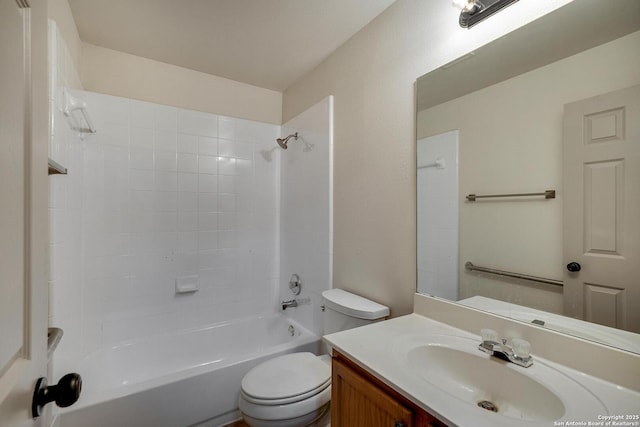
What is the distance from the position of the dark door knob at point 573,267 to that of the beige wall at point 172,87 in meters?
2.37

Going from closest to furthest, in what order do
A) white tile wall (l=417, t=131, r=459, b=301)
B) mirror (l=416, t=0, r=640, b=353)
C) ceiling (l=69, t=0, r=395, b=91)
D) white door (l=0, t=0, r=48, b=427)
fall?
white door (l=0, t=0, r=48, b=427) → mirror (l=416, t=0, r=640, b=353) → white tile wall (l=417, t=131, r=459, b=301) → ceiling (l=69, t=0, r=395, b=91)

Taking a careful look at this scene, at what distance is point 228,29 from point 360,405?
6.67ft

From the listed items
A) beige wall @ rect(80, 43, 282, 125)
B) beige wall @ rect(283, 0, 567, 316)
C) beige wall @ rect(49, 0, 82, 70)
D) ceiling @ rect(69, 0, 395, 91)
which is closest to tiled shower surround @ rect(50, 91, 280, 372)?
beige wall @ rect(80, 43, 282, 125)

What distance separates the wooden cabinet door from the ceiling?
172cm

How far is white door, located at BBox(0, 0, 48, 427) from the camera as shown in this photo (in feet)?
1.37

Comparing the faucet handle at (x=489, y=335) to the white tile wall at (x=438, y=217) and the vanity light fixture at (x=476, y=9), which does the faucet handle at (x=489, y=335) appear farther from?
the vanity light fixture at (x=476, y=9)

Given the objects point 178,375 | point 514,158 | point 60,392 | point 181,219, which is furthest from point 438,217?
point 181,219

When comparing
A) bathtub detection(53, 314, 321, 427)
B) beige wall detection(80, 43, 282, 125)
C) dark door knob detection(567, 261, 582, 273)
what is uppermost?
beige wall detection(80, 43, 282, 125)

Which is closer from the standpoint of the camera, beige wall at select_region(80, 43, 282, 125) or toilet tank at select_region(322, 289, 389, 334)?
toilet tank at select_region(322, 289, 389, 334)

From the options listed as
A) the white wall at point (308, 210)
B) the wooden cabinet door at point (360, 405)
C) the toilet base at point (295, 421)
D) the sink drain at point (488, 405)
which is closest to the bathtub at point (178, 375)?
the white wall at point (308, 210)

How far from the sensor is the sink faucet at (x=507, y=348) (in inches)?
33.6

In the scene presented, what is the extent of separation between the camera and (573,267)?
2.89 ft

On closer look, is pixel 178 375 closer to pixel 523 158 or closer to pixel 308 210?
pixel 308 210

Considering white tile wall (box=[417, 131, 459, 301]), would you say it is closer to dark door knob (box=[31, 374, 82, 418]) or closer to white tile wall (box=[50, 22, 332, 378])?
white tile wall (box=[50, 22, 332, 378])
